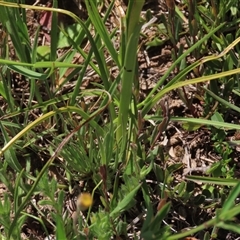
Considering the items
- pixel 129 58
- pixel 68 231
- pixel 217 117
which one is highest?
pixel 129 58

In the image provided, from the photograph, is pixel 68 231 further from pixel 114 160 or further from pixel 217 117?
pixel 217 117

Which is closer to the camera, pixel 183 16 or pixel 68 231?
pixel 68 231

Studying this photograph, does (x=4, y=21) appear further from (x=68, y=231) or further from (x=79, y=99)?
(x=68, y=231)

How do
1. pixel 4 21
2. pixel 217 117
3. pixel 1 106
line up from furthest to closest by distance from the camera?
pixel 1 106 → pixel 217 117 → pixel 4 21

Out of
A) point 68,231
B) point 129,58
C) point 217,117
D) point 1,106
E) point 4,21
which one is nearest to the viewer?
point 129,58

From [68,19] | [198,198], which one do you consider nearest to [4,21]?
[68,19]

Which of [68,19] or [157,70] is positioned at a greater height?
[68,19]
